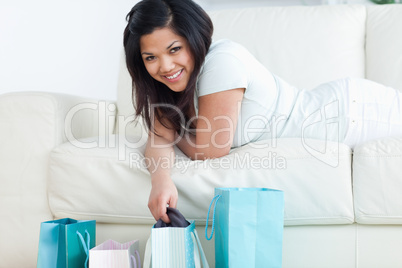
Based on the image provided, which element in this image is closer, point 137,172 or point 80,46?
point 137,172

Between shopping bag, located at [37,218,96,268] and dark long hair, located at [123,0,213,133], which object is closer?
shopping bag, located at [37,218,96,268]

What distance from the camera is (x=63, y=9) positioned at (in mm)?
2283

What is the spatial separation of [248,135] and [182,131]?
23 cm

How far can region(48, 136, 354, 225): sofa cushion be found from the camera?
43.8 inches

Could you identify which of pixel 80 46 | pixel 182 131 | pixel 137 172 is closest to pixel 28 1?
pixel 80 46

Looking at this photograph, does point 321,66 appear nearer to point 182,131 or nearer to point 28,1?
point 182,131

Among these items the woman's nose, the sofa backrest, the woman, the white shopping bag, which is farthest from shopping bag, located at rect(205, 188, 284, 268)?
the sofa backrest

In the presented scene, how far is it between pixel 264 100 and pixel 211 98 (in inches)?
7.8

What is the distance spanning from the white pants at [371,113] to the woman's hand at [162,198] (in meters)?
0.62

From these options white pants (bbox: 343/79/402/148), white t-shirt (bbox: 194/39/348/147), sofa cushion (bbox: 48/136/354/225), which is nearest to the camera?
sofa cushion (bbox: 48/136/354/225)

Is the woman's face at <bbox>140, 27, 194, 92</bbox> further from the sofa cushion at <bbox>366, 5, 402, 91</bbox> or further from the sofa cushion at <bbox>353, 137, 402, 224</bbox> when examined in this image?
the sofa cushion at <bbox>366, 5, 402, 91</bbox>

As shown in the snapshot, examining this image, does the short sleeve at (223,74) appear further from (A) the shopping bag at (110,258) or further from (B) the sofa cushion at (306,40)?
(B) the sofa cushion at (306,40)

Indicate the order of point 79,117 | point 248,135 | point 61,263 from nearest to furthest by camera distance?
point 61,263 → point 248,135 → point 79,117

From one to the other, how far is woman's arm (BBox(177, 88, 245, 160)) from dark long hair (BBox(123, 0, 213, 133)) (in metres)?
0.08
